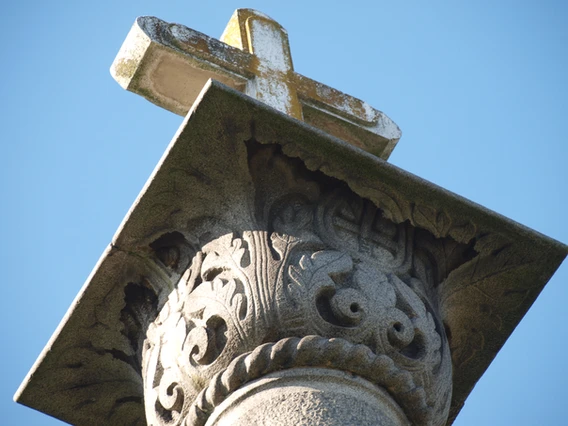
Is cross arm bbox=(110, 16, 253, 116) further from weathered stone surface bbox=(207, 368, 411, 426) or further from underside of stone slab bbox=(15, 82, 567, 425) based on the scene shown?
weathered stone surface bbox=(207, 368, 411, 426)

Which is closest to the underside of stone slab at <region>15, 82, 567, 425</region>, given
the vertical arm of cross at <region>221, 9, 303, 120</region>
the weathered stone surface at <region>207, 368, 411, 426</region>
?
the weathered stone surface at <region>207, 368, 411, 426</region>

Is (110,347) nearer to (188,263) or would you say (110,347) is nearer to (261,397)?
(188,263)

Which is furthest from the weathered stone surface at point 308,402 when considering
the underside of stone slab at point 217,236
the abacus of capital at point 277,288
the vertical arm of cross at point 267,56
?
the vertical arm of cross at point 267,56

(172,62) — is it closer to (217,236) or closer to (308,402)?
(217,236)

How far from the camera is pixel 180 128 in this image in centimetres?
471

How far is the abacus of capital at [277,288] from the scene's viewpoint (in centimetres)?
430

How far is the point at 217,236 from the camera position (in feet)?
15.8

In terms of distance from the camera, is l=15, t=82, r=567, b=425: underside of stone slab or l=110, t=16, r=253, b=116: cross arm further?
l=110, t=16, r=253, b=116: cross arm

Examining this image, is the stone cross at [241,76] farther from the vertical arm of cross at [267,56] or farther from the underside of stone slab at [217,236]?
the underside of stone slab at [217,236]

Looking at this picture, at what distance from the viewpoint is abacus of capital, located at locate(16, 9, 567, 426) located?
4305mm

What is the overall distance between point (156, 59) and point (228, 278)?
1597mm

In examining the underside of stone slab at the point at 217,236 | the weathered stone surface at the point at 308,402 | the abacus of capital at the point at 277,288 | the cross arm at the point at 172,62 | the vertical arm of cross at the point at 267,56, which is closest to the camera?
the weathered stone surface at the point at 308,402

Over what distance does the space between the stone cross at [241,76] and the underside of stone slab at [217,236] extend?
3.49ft

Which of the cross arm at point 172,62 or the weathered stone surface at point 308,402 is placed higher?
the cross arm at point 172,62
